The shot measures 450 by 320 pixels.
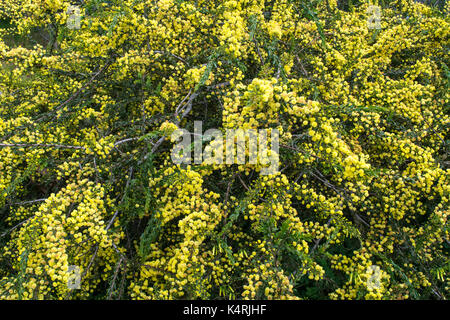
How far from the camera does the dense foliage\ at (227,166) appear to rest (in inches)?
98.3

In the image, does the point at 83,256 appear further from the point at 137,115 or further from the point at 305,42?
the point at 305,42

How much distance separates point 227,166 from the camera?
314cm

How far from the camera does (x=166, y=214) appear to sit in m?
2.68

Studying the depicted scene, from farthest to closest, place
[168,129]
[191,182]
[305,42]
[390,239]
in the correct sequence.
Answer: [305,42]
[390,239]
[168,129]
[191,182]

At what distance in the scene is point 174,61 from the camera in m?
3.70

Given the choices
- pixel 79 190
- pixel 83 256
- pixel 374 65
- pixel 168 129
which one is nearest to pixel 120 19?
pixel 168 129

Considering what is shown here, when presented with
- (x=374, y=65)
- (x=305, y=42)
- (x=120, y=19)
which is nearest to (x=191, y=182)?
(x=120, y=19)

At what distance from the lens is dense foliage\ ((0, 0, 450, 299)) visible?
2498 millimetres

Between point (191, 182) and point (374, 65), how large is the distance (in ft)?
9.94

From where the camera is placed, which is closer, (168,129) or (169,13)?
(168,129)

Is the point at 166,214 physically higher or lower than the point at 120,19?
lower

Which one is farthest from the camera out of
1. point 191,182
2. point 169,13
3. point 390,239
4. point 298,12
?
point 298,12

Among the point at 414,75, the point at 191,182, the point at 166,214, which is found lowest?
the point at 166,214

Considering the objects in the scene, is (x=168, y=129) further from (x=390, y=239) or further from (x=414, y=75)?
(x=414, y=75)
